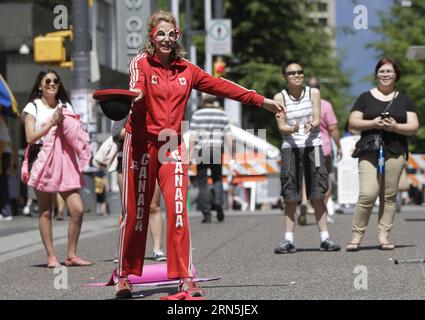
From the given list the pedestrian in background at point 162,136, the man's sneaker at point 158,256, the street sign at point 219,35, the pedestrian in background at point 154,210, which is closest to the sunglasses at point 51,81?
the pedestrian in background at point 154,210

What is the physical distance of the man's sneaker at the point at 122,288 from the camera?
338 inches

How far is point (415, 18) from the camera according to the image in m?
57.2

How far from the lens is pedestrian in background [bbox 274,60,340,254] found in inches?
500

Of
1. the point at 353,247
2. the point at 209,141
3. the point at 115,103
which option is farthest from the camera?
the point at 209,141

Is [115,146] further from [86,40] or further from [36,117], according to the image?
[86,40]

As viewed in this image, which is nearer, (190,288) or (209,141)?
(190,288)

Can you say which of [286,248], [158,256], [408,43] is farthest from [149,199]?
[408,43]

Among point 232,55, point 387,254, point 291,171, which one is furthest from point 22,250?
point 232,55

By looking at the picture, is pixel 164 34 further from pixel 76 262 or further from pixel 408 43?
pixel 408 43

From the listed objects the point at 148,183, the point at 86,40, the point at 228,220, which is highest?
the point at 86,40

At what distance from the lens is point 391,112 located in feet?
41.0

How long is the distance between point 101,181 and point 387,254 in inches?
676

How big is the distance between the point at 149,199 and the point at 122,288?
0.60 metres

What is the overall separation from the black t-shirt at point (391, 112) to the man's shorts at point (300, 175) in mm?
540
